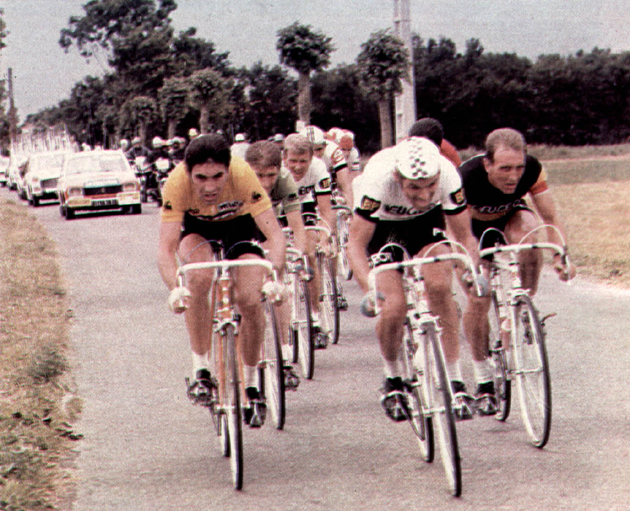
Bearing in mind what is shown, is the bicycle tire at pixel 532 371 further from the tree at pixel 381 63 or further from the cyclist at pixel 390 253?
the tree at pixel 381 63

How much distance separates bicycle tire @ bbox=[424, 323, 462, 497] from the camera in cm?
477

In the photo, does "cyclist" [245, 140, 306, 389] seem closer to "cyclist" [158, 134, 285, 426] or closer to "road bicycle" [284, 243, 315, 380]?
"road bicycle" [284, 243, 315, 380]

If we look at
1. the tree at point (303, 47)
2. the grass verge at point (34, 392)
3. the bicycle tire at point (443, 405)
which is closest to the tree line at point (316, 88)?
the tree at point (303, 47)

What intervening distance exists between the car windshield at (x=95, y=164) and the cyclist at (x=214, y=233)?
21.3 metres

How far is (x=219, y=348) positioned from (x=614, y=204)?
1873cm

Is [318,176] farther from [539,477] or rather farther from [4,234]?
[4,234]

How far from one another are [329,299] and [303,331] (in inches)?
44.9

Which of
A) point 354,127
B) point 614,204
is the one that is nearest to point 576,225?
point 614,204

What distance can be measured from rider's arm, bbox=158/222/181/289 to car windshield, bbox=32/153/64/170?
2969 cm

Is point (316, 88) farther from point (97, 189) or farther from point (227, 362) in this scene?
point (227, 362)

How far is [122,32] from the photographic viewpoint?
590 inches

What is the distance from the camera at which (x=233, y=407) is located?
5230 millimetres

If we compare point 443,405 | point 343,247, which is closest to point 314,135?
point 343,247

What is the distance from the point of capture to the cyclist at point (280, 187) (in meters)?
7.20
